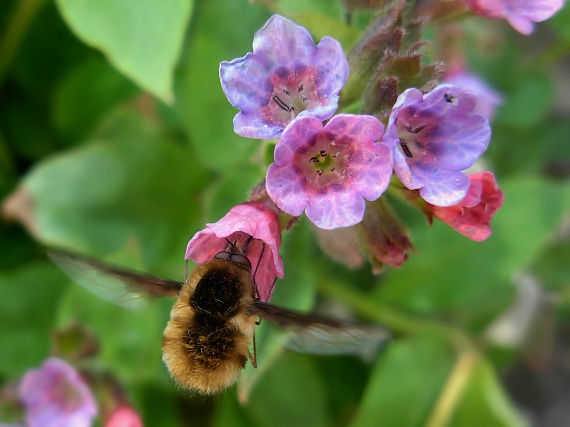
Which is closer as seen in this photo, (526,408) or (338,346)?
(338,346)

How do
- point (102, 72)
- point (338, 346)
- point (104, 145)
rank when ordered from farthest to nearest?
point (102, 72) → point (104, 145) → point (338, 346)

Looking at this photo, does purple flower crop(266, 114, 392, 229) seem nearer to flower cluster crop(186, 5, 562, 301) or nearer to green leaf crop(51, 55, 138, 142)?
flower cluster crop(186, 5, 562, 301)

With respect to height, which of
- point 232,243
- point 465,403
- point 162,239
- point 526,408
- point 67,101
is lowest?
point 526,408

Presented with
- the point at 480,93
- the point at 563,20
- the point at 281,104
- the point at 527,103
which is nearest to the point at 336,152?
the point at 281,104

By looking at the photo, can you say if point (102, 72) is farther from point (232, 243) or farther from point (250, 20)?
point (232, 243)

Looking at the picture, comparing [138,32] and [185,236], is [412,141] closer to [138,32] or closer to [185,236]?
[138,32]

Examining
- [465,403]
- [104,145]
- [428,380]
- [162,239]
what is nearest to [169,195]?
[162,239]

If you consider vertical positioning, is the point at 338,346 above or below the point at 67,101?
above
